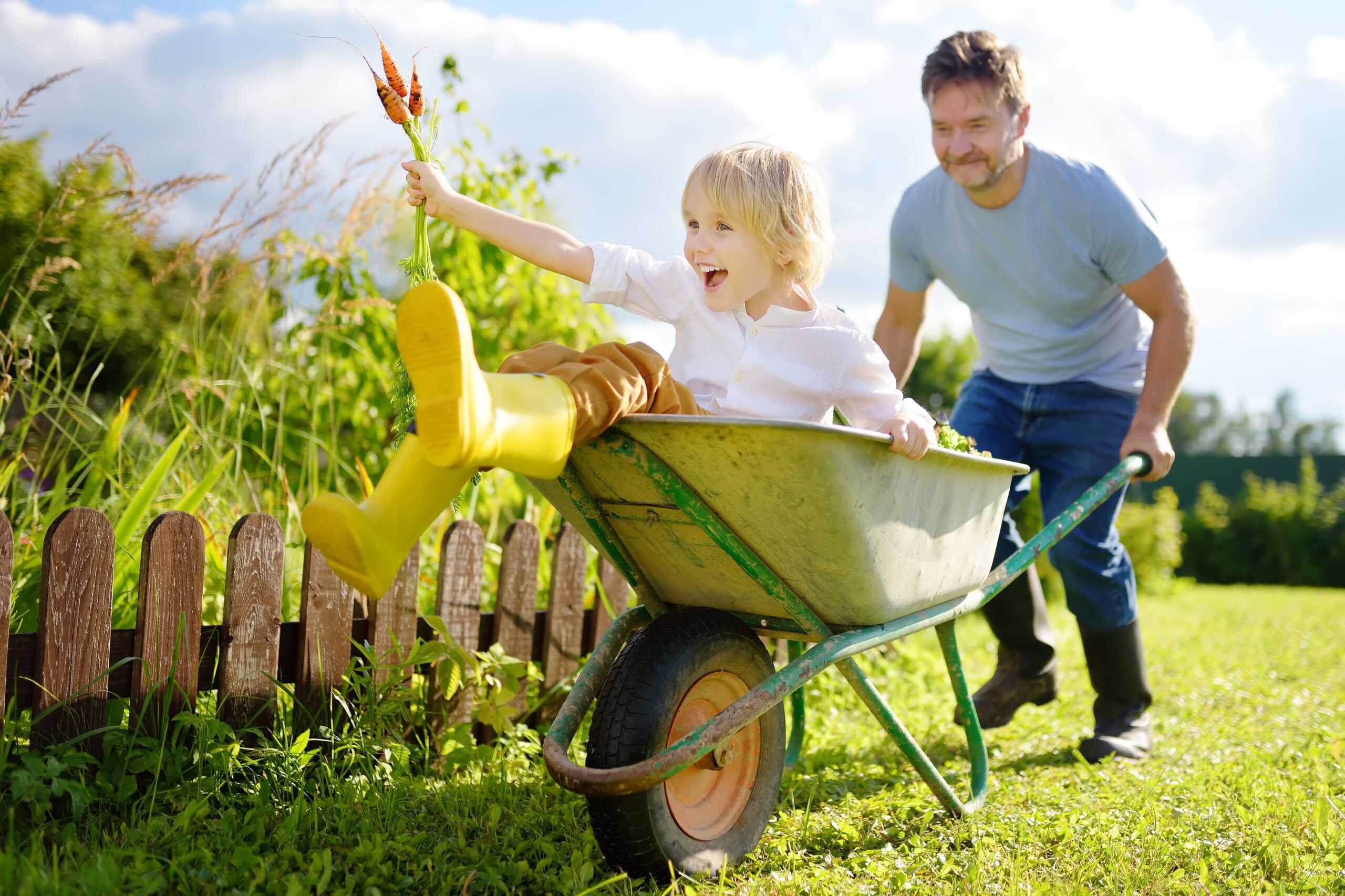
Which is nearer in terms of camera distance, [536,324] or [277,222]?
[277,222]

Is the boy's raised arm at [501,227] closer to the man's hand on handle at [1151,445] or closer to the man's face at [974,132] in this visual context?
the man's face at [974,132]

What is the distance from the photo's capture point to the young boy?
1.33m

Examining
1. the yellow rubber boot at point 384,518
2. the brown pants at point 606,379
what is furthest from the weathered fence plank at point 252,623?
the brown pants at point 606,379

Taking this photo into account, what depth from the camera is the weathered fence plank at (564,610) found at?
282 cm

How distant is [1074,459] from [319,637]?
2.08 metres

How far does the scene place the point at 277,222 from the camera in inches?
121

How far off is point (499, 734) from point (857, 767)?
930 mm

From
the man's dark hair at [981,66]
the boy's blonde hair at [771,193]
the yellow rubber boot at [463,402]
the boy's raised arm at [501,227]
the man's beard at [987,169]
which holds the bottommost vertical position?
the yellow rubber boot at [463,402]

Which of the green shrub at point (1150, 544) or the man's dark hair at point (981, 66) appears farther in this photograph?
the green shrub at point (1150, 544)

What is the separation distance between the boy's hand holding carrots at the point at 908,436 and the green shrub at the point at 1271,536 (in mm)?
11553

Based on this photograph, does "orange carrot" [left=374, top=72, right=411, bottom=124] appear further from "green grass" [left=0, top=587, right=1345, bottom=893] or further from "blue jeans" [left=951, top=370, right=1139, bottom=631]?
"blue jeans" [left=951, top=370, right=1139, bottom=631]

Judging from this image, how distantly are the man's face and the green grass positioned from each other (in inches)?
63.7

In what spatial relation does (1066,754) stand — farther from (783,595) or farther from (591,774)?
(591,774)

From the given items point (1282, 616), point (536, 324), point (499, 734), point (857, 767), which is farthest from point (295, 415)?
point (1282, 616)
